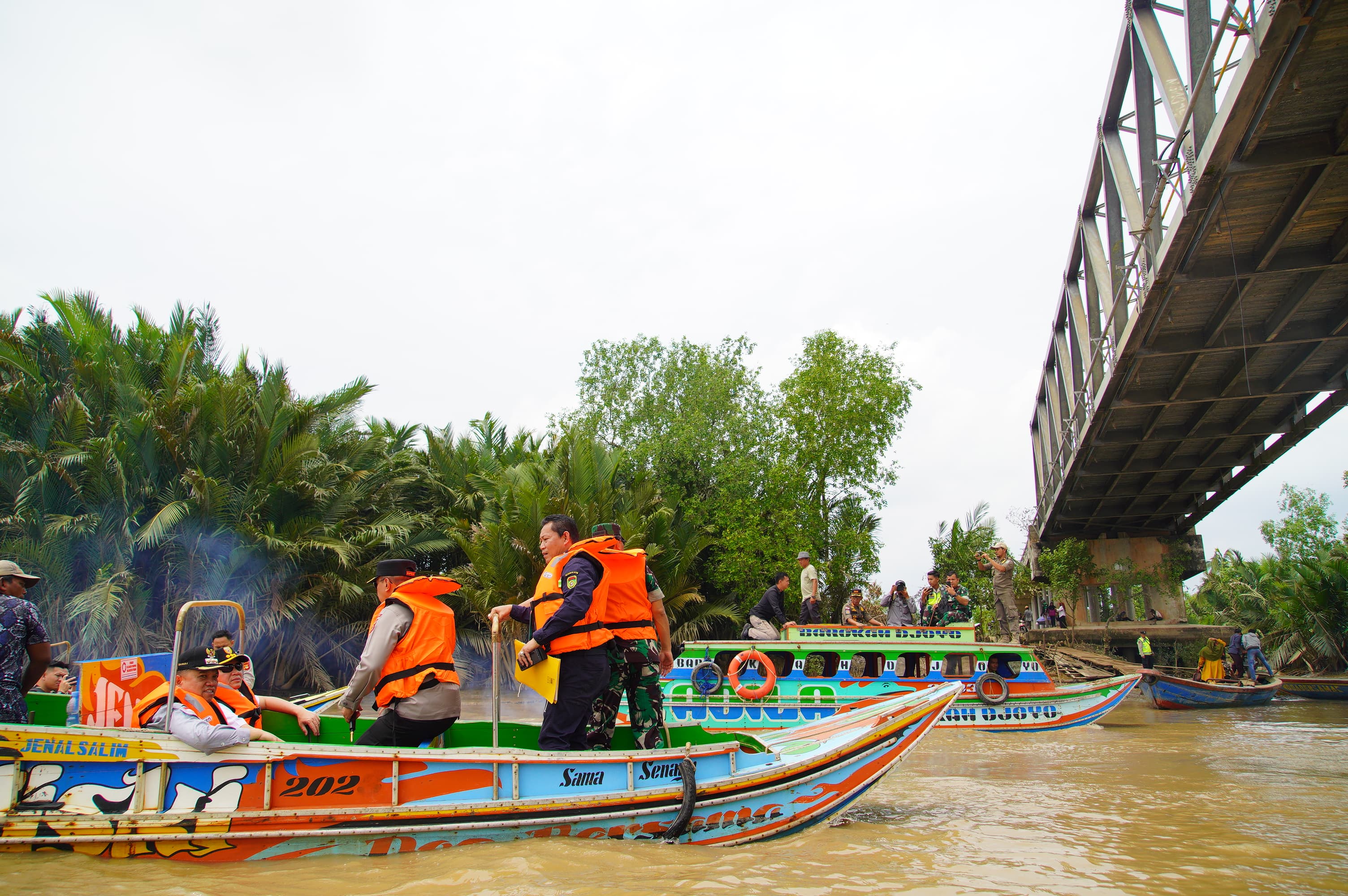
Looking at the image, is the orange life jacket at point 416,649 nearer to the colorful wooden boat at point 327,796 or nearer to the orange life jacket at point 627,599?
the colorful wooden boat at point 327,796

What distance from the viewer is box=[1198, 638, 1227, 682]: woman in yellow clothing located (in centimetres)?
1869

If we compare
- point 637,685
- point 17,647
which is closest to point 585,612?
point 637,685

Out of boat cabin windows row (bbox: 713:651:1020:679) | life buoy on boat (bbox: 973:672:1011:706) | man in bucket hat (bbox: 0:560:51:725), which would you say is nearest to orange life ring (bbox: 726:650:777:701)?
boat cabin windows row (bbox: 713:651:1020:679)

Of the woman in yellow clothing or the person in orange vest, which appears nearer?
the person in orange vest

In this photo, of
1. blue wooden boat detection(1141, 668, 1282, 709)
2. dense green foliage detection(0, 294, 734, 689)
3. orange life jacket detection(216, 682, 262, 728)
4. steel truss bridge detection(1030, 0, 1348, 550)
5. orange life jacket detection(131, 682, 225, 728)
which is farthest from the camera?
blue wooden boat detection(1141, 668, 1282, 709)

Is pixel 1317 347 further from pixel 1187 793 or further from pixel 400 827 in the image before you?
pixel 400 827

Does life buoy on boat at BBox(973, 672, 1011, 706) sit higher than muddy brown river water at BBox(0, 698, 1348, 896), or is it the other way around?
life buoy on boat at BBox(973, 672, 1011, 706)

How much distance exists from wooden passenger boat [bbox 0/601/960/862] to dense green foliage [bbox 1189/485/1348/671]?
24025mm

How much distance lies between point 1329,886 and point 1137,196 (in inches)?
368

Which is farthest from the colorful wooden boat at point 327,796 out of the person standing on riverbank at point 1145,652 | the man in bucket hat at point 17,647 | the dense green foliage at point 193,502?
the person standing on riverbank at point 1145,652

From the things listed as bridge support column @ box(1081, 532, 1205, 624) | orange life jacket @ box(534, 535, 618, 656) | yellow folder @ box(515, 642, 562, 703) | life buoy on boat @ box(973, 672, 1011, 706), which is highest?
bridge support column @ box(1081, 532, 1205, 624)

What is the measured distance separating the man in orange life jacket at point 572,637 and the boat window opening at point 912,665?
8188 mm

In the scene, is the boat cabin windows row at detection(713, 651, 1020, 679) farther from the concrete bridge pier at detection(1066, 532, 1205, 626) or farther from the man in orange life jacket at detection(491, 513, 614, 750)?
the concrete bridge pier at detection(1066, 532, 1205, 626)

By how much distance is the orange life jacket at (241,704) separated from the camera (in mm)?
5473
